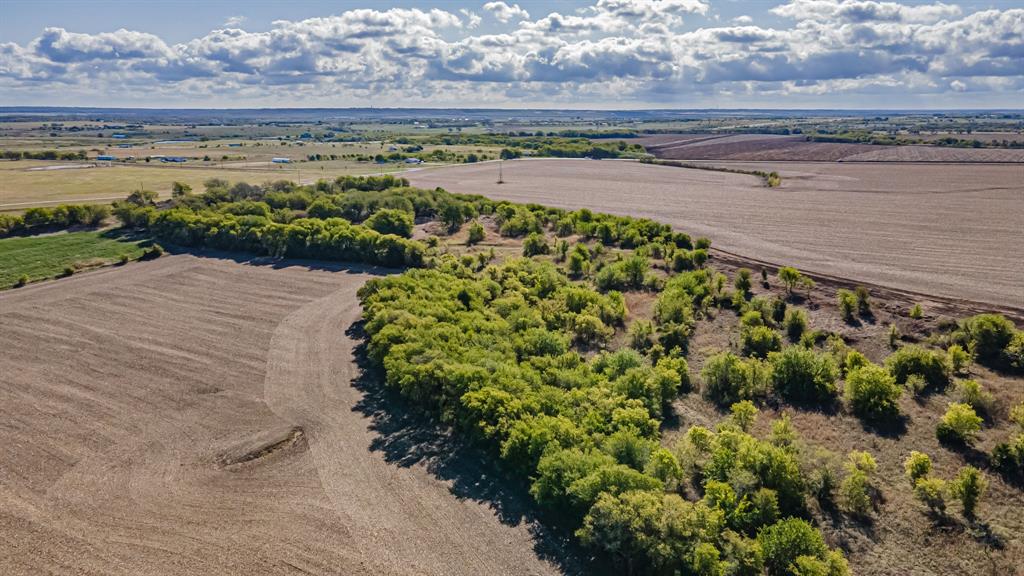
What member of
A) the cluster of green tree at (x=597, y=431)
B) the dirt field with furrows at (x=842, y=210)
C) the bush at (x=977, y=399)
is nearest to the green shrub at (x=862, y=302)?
the dirt field with furrows at (x=842, y=210)

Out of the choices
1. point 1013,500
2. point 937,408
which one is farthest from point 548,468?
point 937,408

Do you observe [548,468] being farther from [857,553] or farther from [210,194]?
[210,194]

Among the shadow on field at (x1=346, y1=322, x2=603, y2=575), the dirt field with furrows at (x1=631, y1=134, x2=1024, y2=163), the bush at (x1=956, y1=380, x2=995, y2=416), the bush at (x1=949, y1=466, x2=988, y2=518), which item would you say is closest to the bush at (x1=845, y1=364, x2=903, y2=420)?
the bush at (x1=956, y1=380, x2=995, y2=416)

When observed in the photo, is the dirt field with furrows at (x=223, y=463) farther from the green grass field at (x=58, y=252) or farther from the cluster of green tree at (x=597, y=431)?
the green grass field at (x=58, y=252)

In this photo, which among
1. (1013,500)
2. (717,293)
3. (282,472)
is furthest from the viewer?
(717,293)

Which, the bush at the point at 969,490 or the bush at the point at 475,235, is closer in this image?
the bush at the point at 969,490

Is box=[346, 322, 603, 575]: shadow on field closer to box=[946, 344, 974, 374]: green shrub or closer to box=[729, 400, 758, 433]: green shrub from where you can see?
box=[729, 400, 758, 433]: green shrub
